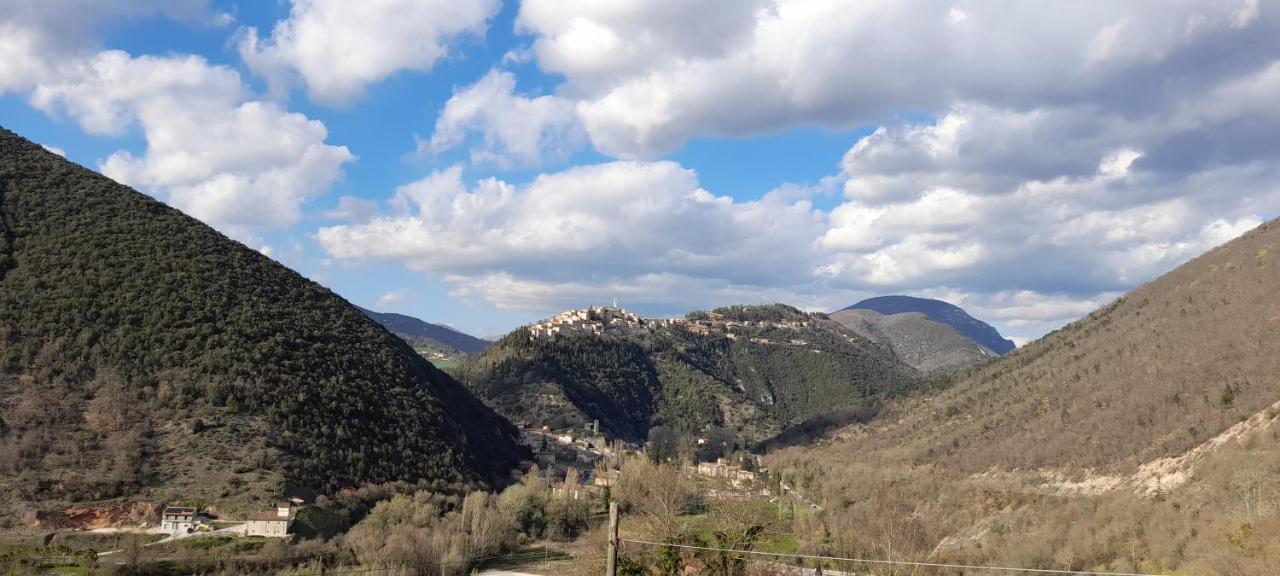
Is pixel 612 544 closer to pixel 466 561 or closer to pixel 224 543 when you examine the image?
pixel 224 543

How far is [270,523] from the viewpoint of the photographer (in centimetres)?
3969

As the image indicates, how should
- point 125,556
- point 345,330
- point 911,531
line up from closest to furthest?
point 125,556 < point 911,531 < point 345,330

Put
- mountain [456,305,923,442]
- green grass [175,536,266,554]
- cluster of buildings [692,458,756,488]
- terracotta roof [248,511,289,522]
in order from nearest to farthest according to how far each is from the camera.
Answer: green grass [175,536,266,554] < terracotta roof [248,511,289,522] < cluster of buildings [692,458,756,488] < mountain [456,305,923,442]

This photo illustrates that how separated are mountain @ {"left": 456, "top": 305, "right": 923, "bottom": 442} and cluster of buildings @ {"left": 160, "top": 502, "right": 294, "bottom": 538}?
248 ft

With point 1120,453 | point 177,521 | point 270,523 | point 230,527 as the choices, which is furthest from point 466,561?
point 1120,453

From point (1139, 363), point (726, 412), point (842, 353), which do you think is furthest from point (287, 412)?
point (842, 353)

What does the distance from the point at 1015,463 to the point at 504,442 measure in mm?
51015

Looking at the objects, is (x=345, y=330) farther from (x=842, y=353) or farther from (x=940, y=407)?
(x=842, y=353)

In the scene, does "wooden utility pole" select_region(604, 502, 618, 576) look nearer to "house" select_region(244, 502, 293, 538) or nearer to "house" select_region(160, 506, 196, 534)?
"house" select_region(244, 502, 293, 538)

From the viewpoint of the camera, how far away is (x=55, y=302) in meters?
50.7

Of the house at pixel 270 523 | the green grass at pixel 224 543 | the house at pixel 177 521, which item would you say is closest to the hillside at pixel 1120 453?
the house at pixel 270 523

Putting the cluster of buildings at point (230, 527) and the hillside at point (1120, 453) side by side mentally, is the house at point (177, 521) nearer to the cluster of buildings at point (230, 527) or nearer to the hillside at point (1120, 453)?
the cluster of buildings at point (230, 527)

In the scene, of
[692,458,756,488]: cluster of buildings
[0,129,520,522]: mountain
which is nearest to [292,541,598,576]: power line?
[0,129,520,522]: mountain

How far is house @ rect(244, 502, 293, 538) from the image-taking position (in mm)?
39344
